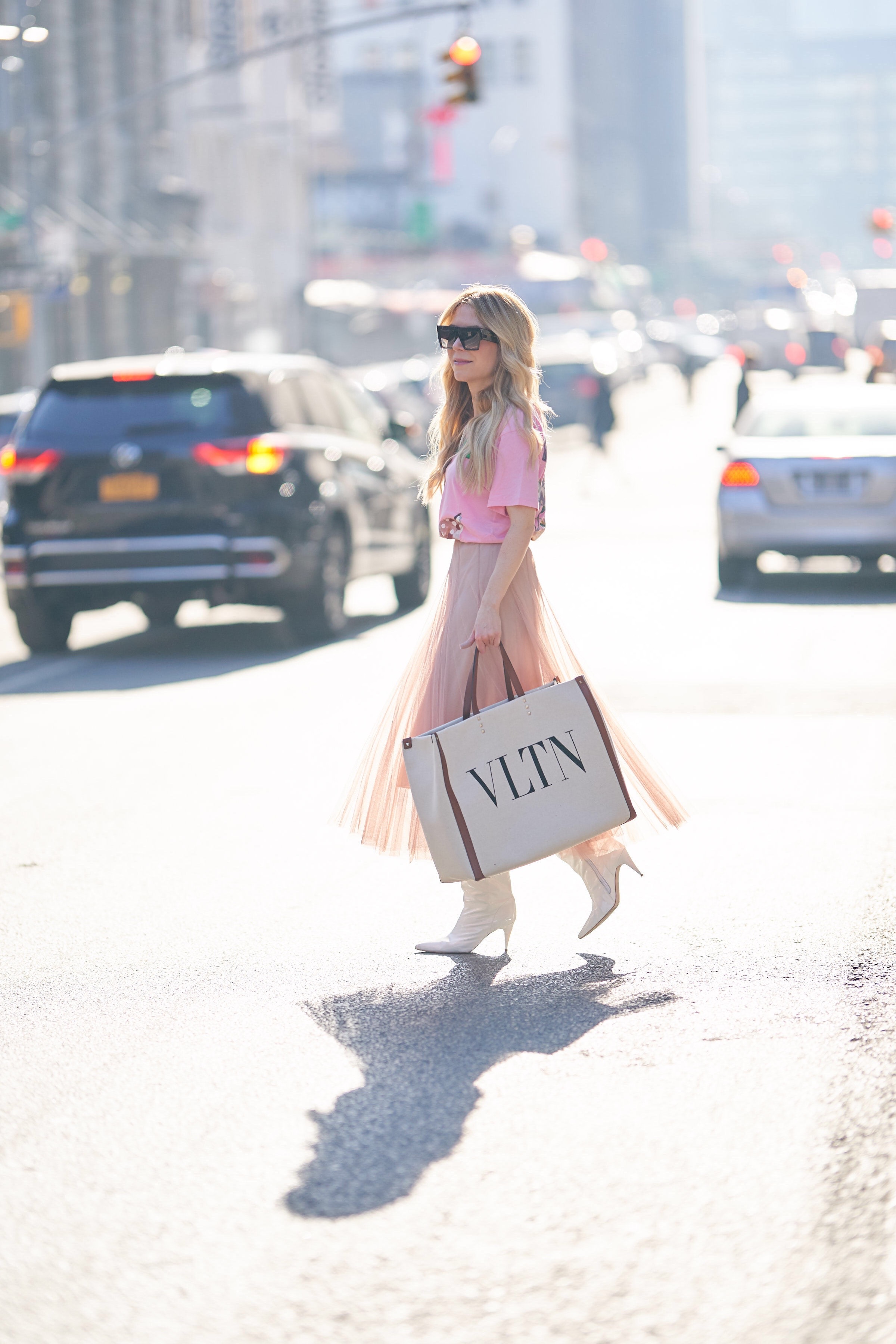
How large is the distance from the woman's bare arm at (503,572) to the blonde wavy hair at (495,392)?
0.40 feet

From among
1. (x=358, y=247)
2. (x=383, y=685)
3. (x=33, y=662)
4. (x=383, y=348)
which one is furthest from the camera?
(x=358, y=247)

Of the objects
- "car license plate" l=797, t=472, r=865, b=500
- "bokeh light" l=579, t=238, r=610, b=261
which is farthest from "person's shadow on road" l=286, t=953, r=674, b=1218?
"bokeh light" l=579, t=238, r=610, b=261

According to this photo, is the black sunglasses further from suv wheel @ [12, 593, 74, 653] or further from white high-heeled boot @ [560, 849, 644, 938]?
suv wheel @ [12, 593, 74, 653]

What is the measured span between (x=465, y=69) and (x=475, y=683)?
72.9 feet

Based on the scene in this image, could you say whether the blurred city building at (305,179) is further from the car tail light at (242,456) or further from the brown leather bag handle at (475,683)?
the brown leather bag handle at (475,683)

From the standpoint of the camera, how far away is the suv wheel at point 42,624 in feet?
43.4

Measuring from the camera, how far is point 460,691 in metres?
5.58

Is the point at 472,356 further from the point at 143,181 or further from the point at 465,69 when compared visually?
the point at 143,181

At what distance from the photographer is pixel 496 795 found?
17.3ft

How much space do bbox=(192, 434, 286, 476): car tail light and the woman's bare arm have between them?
759 centimetres

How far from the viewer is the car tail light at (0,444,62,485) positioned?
1297cm

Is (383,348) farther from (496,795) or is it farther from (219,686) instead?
(496,795)

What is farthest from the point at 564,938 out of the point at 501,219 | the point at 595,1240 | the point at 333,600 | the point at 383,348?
the point at 501,219

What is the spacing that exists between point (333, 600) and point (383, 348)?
2553 inches
